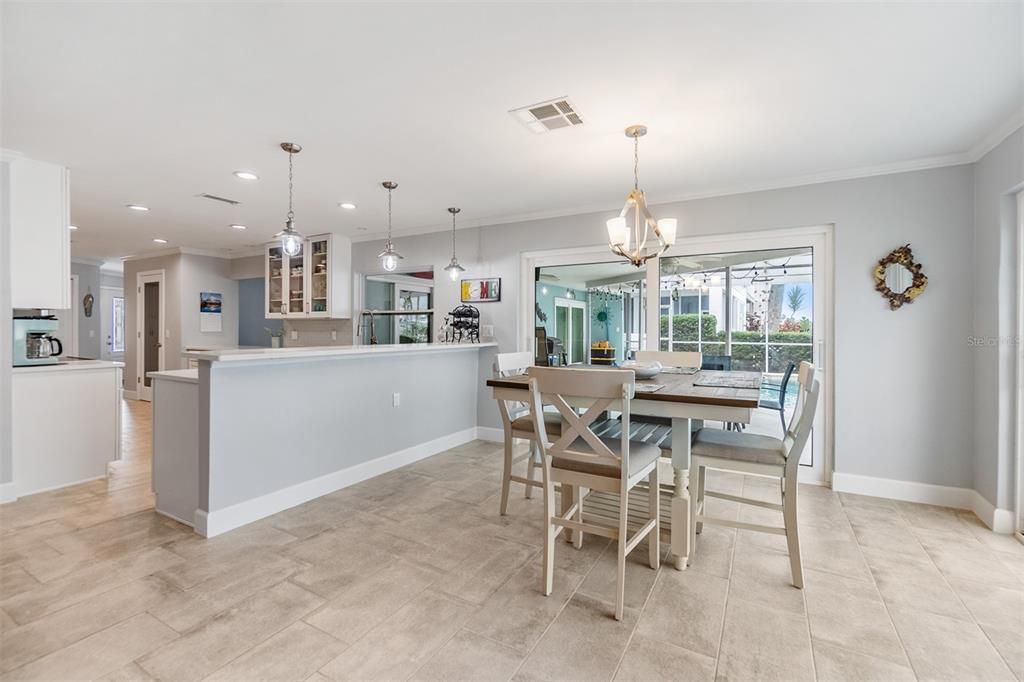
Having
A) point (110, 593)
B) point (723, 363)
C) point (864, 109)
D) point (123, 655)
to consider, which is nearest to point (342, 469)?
point (110, 593)

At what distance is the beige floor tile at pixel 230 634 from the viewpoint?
5.36 ft

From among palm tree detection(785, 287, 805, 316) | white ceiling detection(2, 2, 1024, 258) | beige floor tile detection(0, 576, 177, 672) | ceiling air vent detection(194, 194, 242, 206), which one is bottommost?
beige floor tile detection(0, 576, 177, 672)

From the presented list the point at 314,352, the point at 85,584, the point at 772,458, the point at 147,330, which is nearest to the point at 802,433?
the point at 772,458

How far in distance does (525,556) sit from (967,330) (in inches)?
129

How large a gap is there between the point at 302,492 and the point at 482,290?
2.72 m

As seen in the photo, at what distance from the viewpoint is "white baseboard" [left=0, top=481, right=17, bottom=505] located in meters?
3.19

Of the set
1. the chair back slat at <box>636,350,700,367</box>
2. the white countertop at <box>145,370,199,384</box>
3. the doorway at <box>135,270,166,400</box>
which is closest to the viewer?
the white countertop at <box>145,370,199,384</box>

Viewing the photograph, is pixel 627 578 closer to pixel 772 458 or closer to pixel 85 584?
pixel 772 458

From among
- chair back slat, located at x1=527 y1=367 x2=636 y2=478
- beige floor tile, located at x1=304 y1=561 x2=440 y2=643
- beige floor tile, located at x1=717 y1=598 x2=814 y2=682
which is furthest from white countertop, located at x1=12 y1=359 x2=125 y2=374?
beige floor tile, located at x1=717 y1=598 x2=814 y2=682

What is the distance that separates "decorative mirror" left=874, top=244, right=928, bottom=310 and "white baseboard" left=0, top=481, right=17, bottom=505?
6207mm

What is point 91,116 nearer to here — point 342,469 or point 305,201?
point 305,201

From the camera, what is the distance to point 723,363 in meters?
4.07

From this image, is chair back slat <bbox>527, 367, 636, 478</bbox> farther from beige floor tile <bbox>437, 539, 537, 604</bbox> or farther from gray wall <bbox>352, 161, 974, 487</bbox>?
gray wall <bbox>352, 161, 974, 487</bbox>

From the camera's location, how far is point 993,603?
2057 millimetres
